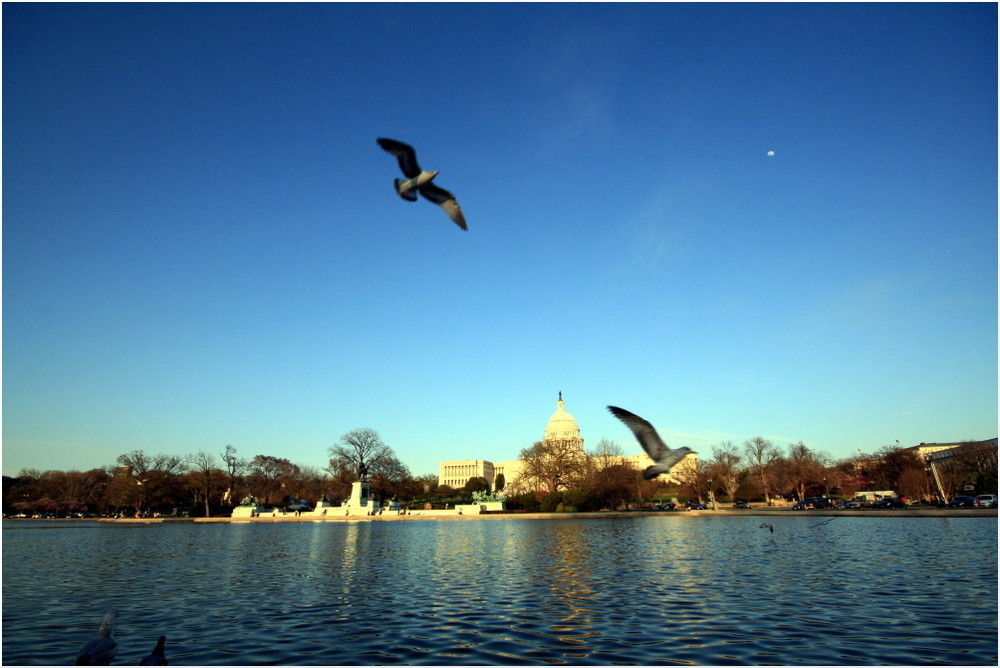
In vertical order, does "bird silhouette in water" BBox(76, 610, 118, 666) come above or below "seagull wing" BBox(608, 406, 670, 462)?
below

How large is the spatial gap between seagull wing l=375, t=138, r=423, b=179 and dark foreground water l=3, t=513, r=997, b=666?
895 centimetres

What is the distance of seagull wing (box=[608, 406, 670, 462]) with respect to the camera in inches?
418

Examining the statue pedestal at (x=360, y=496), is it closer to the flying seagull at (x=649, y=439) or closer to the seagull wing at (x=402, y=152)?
the seagull wing at (x=402, y=152)

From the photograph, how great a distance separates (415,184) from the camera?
11859 mm

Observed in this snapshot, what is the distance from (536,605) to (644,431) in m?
6.90

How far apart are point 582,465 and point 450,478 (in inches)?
4496

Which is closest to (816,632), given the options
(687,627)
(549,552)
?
(687,627)

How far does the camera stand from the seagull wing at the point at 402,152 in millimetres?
11430

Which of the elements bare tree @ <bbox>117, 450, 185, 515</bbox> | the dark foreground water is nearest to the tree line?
bare tree @ <bbox>117, 450, 185, 515</bbox>

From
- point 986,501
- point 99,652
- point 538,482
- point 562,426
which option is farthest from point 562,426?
point 99,652

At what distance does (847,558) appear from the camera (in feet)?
73.5

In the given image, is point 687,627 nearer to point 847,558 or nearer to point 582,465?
point 847,558

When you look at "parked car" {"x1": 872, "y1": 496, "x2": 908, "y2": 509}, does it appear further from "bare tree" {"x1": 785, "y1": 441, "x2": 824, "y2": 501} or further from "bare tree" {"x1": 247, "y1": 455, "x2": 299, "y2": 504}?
"bare tree" {"x1": 247, "y1": 455, "x2": 299, "y2": 504}

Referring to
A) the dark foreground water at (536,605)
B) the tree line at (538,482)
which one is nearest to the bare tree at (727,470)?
the tree line at (538,482)
